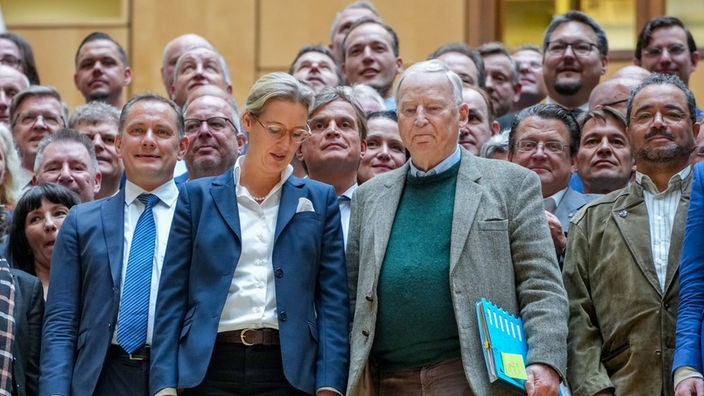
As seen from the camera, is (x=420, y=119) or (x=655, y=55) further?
(x=655, y=55)

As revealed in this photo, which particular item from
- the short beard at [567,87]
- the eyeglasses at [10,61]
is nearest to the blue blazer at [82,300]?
the short beard at [567,87]

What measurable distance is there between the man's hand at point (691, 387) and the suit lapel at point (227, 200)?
1369 mm

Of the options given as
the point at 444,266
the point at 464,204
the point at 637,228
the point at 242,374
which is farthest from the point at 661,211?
the point at 242,374

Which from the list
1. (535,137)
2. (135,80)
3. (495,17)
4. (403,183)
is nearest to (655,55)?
(535,137)

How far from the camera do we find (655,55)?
6391mm

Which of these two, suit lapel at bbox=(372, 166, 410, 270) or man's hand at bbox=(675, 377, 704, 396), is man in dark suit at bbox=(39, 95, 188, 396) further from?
man's hand at bbox=(675, 377, 704, 396)

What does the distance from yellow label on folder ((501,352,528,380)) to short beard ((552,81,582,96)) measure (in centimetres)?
288

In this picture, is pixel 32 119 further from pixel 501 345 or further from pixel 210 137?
pixel 501 345

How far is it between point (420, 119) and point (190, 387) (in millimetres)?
1059

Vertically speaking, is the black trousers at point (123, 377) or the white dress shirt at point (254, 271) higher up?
the white dress shirt at point (254, 271)

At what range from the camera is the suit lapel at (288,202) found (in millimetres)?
3848

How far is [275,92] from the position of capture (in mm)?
3854

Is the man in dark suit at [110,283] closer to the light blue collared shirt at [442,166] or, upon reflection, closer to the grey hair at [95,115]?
the light blue collared shirt at [442,166]

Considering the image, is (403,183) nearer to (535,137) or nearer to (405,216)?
(405,216)
